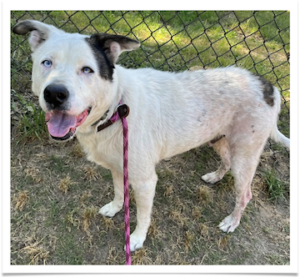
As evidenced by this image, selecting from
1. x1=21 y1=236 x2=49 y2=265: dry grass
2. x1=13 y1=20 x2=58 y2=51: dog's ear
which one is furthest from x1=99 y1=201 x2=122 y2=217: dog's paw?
x1=13 y1=20 x2=58 y2=51: dog's ear

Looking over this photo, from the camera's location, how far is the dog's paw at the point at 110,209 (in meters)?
3.24

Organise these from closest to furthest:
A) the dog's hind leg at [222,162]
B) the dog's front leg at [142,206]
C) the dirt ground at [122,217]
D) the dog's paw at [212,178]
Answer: the dog's front leg at [142,206], the dirt ground at [122,217], the dog's hind leg at [222,162], the dog's paw at [212,178]

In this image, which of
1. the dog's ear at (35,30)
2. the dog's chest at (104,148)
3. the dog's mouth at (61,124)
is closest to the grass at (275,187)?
the dog's chest at (104,148)

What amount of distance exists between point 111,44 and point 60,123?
745mm

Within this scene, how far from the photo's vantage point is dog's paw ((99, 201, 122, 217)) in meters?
3.24

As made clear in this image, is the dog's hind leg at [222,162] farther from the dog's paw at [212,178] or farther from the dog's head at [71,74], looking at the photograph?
the dog's head at [71,74]

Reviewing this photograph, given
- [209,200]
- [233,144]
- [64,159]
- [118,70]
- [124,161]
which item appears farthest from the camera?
[64,159]

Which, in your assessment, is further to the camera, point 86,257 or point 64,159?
point 64,159

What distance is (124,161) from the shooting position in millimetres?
2361

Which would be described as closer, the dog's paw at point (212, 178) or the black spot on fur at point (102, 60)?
the black spot on fur at point (102, 60)

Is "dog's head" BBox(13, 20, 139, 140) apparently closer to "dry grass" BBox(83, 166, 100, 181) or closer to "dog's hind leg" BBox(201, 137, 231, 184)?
"dry grass" BBox(83, 166, 100, 181)

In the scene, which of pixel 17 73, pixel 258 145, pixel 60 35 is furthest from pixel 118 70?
pixel 17 73

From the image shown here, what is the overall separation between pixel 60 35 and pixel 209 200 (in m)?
2.49

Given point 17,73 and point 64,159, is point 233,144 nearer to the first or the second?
point 64,159
